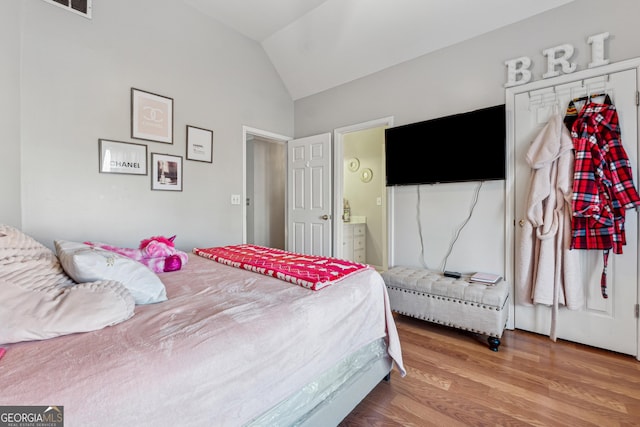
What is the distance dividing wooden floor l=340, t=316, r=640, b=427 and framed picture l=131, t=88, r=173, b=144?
2.86 meters

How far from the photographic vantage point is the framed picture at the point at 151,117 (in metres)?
2.59

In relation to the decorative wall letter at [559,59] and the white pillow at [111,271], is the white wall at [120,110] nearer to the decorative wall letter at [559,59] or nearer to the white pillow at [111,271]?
the white pillow at [111,271]

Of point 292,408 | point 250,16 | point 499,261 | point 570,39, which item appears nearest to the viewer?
point 292,408

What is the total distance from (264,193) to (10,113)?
3219 mm

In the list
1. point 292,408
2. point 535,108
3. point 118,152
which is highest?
point 535,108

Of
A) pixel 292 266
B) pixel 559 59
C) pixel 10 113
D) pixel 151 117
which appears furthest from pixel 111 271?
pixel 559 59

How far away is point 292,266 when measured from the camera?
1.74 m

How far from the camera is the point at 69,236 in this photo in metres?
2.26

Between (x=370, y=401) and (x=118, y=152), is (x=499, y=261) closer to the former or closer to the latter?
(x=370, y=401)

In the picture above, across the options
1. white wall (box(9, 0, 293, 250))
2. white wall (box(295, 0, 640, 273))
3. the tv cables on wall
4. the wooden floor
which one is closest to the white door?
white wall (box(295, 0, 640, 273))

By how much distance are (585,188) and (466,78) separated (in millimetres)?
1423

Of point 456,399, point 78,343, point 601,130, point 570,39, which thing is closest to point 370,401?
point 456,399

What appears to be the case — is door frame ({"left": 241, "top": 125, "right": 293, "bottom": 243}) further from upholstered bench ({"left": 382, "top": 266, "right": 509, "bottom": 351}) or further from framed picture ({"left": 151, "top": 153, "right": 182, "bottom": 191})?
upholstered bench ({"left": 382, "top": 266, "right": 509, "bottom": 351})

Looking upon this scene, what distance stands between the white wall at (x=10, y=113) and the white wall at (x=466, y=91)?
3.04 meters
